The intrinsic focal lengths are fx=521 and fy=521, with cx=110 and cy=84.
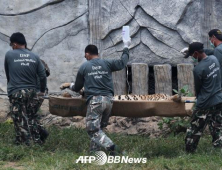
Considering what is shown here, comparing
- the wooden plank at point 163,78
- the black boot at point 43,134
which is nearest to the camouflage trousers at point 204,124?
the black boot at point 43,134

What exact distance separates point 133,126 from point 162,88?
971mm

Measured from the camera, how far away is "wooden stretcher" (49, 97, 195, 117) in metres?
7.54

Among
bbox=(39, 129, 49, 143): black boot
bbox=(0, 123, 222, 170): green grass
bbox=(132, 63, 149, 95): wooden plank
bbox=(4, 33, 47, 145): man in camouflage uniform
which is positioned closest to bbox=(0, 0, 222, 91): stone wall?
bbox=(132, 63, 149, 95): wooden plank

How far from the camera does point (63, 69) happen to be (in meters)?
10.6

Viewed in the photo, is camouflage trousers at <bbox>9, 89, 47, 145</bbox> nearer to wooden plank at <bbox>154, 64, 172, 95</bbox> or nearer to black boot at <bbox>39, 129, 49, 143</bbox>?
black boot at <bbox>39, 129, 49, 143</bbox>

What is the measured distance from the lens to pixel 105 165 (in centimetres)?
671

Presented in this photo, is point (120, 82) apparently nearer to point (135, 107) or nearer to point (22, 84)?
point (135, 107)

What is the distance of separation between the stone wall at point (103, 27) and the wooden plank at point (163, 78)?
0.22 meters

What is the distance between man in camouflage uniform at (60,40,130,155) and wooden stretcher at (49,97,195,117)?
0.75ft

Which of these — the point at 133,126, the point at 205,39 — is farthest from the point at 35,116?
the point at 205,39

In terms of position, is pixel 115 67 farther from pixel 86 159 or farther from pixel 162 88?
pixel 162 88

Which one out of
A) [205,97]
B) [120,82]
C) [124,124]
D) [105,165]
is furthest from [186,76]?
[105,165]

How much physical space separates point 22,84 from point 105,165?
204 centimetres

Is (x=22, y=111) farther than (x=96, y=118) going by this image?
Yes
